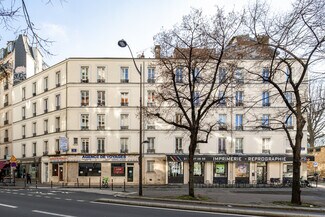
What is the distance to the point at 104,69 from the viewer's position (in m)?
50.3

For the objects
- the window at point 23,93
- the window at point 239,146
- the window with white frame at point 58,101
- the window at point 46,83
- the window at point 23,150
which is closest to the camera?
the window at point 239,146

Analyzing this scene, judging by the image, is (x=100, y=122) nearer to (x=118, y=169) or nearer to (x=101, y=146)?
(x=101, y=146)

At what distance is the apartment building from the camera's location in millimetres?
48531

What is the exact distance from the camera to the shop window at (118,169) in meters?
48.8

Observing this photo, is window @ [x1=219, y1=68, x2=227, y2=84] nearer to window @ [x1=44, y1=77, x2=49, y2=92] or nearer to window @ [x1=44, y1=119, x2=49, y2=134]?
window @ [x1=44, y1=119, x2=49, y2=134]

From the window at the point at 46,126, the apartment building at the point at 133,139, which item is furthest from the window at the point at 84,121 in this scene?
the window at the point at 46,126

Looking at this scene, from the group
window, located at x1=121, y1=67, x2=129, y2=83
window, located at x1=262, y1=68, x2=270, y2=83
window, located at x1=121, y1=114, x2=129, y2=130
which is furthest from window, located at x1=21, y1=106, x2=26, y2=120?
window, located at x1=262, y1=68, x2=270, y2=83

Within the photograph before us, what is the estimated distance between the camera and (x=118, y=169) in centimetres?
4881

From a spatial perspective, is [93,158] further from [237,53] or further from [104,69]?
[237,53]

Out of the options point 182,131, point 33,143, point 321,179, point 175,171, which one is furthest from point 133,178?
point 321,179

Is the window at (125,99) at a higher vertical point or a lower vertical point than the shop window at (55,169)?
higher

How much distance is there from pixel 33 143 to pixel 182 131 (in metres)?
22.0

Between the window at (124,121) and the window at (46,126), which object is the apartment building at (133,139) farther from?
the window at (46,126)

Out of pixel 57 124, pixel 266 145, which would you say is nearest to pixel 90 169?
pixel 57 124
